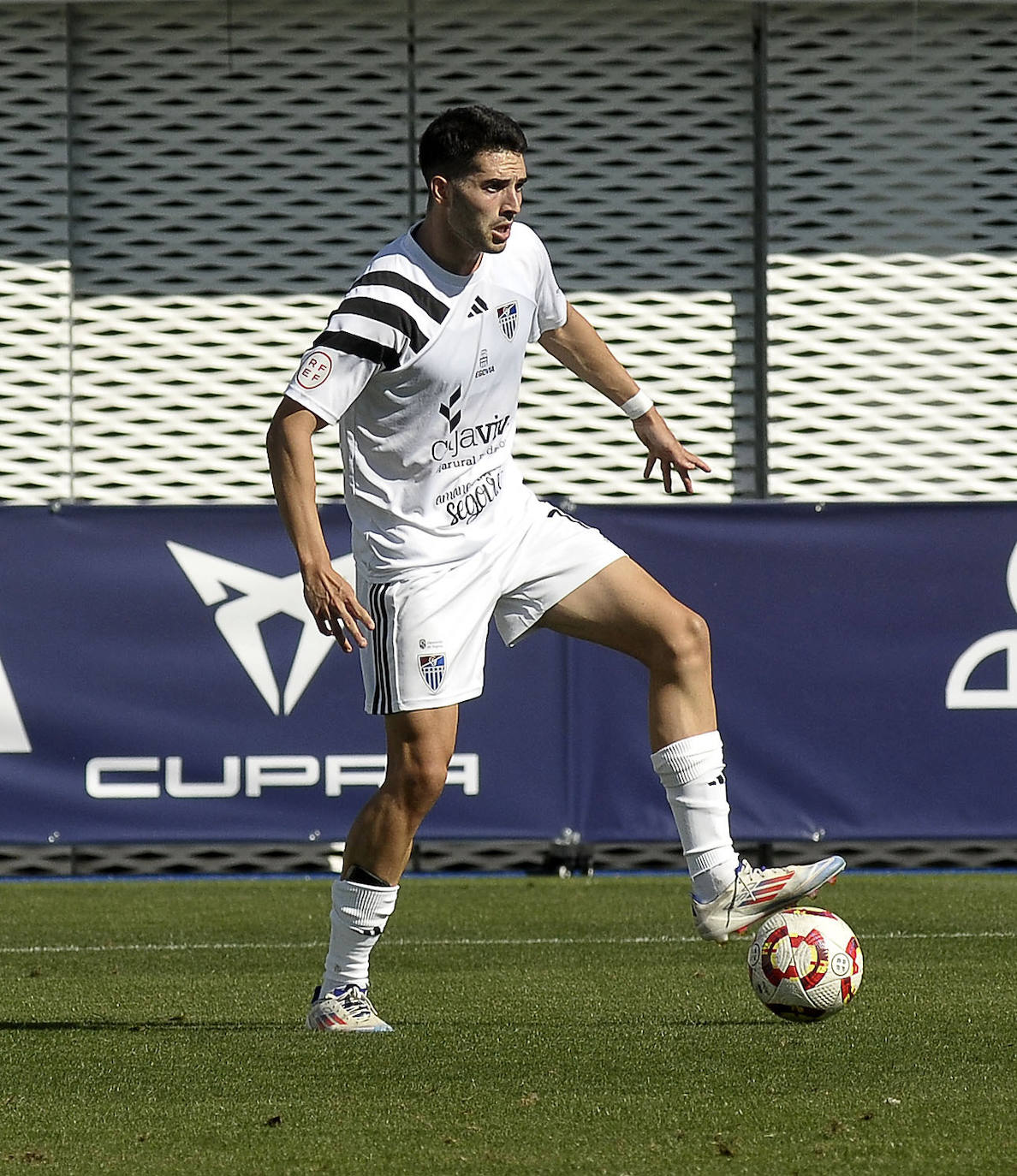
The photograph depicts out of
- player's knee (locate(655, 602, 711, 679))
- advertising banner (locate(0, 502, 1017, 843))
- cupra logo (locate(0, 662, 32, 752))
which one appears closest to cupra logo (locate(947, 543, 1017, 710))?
advertising banner (locate(0, 502, 1017, 843))

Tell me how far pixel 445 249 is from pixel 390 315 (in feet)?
0.81

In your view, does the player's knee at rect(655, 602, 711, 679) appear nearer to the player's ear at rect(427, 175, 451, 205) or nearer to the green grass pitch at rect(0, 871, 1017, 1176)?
the green grass pitch at rect(0, 871, 1017, 1176)

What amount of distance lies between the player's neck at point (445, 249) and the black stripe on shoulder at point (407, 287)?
0.35 ft

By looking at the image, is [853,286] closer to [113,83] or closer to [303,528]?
[113,83]

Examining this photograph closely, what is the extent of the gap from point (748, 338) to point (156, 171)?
3.59 metres

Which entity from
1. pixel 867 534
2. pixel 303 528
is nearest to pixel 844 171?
pixel 867 534

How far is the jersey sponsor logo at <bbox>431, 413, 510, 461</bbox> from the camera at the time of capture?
534cm

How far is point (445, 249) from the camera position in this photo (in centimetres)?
531

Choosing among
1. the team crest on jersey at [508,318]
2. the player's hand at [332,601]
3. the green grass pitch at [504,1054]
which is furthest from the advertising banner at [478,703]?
the player's hand at [332,601]

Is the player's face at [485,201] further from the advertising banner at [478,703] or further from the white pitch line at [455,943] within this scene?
the advertising banner at [478,703]

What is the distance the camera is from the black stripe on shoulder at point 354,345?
5.12m

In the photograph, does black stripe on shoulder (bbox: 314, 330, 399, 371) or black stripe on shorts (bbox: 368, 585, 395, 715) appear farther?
black stripe on shorts (bbox: 368, 585, 395, 715)

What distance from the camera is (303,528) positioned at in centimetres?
502

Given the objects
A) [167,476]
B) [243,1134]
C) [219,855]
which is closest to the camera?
[243,1134]
